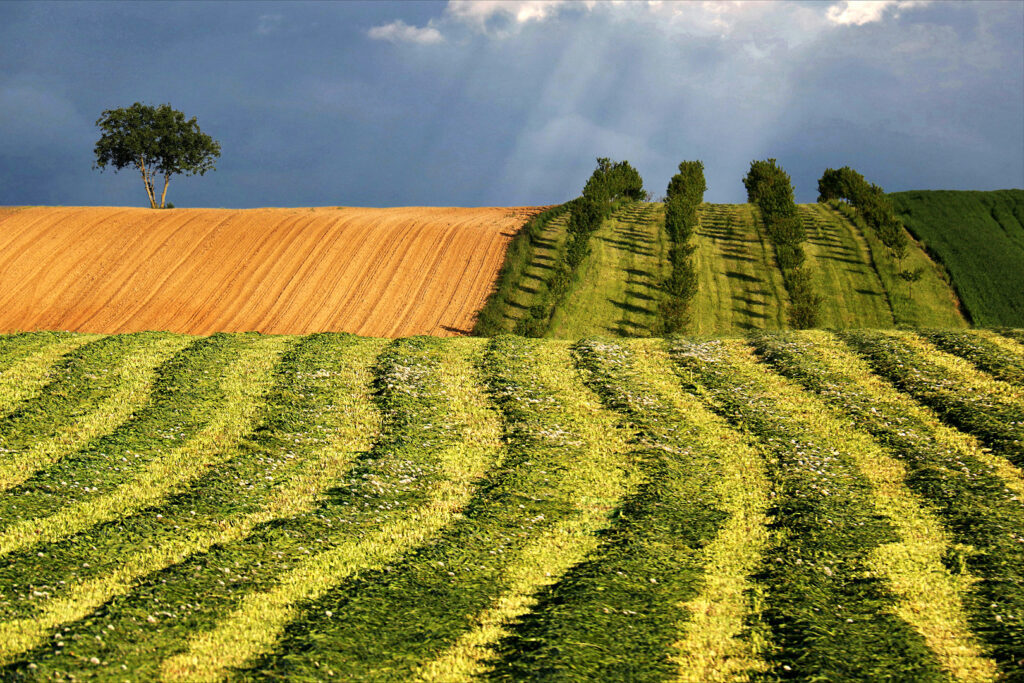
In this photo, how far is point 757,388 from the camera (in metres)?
18.7

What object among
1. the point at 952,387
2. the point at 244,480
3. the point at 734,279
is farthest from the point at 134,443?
the point at 734,279

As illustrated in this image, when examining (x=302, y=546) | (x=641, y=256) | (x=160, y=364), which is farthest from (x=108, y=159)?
(x=302, y=546)

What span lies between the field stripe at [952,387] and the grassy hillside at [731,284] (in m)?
9.54

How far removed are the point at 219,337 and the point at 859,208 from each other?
145 ft

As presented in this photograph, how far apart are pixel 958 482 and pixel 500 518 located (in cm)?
889

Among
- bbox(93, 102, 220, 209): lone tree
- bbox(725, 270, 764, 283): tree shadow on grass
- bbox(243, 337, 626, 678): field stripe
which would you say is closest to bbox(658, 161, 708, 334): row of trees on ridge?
bbox(725, 270, 764, 283): tree shadow on grass

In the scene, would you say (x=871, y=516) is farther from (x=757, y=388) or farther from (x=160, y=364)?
(x=160, y=364)

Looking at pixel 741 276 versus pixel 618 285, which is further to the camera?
pixel 741 276

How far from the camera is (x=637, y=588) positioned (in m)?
9.34

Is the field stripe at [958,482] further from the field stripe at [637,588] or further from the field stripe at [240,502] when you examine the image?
the field stripe at [240,502]

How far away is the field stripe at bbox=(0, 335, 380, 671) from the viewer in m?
8.63

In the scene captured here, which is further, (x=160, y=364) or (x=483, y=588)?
(x=160, y=364)

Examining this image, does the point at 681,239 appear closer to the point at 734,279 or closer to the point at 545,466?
the point at 734,279

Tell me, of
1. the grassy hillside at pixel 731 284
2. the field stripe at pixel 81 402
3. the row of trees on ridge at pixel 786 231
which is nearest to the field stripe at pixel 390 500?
the field stripe at pixel 81 402
